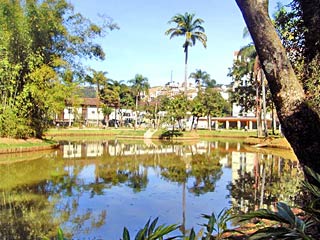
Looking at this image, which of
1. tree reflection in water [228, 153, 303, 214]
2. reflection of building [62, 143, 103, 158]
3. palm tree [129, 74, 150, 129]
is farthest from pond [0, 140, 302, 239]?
palm tree [129, 74, 150, 129]

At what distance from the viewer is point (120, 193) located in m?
8.23

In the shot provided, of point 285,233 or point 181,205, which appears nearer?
point 285,233

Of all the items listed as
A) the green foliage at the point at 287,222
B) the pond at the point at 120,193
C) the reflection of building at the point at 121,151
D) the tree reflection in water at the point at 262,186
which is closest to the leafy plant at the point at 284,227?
the green foliage at the point at 287,222

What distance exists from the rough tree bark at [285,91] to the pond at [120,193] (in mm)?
3166

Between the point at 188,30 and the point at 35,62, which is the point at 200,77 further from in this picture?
the point at 35,62

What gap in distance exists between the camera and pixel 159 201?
7543 mm

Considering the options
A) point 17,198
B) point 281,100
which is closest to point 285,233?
point 281,100

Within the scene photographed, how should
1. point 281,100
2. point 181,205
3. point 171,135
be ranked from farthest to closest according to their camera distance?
point 171,135 < point 181,205 < point 281,100

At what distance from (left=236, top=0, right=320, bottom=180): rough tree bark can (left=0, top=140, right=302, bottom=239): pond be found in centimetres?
317

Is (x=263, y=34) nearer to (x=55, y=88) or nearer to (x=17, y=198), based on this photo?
(x=17, y=198)

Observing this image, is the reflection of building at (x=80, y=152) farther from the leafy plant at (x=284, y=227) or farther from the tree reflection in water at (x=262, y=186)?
the leafy plant at (x=284, y=227)

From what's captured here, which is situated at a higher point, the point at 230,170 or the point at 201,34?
the point at 201,34

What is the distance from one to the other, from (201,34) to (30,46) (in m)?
20.7

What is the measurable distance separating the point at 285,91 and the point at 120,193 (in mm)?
6159
